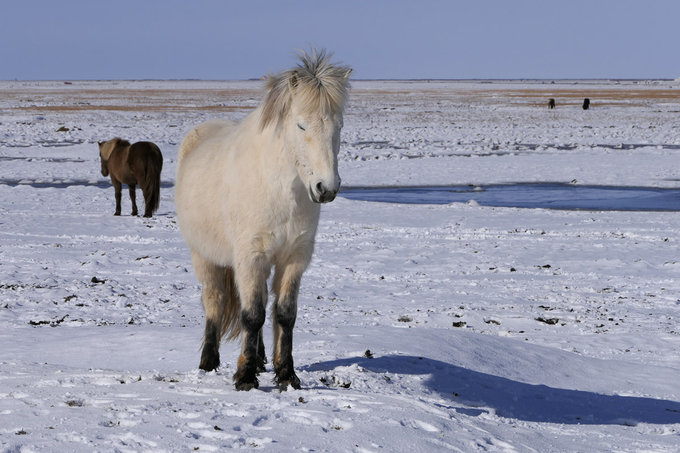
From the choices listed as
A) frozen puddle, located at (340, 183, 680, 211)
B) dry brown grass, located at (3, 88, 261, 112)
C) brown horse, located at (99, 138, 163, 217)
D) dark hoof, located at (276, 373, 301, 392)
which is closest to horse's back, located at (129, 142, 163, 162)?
brown horse, located at (99, 138, 163, 217)

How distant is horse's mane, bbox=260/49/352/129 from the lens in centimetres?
461

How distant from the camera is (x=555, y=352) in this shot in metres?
6.87

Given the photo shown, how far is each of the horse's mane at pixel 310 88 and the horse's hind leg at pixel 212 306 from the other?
56.3 inches

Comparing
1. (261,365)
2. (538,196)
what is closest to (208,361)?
(261,365)

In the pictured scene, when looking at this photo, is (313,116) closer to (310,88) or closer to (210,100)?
(310,88)

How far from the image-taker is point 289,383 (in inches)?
205

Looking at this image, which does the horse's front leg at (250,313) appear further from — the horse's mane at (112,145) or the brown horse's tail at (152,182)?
the horse's mane at (112,145)

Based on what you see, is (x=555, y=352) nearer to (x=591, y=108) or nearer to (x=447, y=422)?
(x=447, y=422)

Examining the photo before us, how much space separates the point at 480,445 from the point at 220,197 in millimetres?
2292

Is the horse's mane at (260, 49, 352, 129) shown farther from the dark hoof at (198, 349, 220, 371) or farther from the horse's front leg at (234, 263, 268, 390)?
the dark hoof at (198, 349, 220, 371)

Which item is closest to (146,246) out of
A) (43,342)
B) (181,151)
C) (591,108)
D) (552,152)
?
(43,342)

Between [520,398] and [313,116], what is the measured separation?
8.43 ft

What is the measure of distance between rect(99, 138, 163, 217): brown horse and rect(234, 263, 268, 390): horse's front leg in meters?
9.99

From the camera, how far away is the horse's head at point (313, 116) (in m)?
4.46
